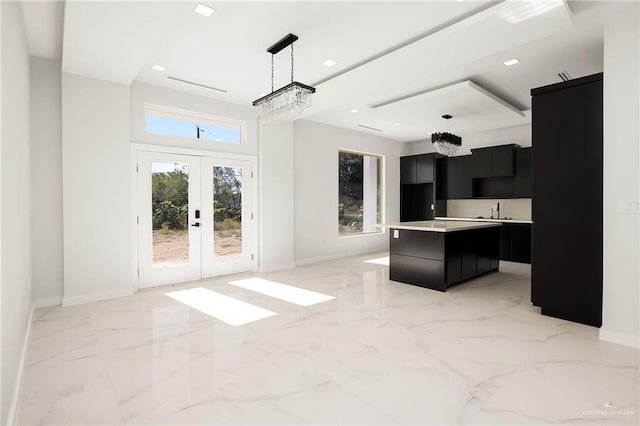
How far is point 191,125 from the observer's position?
Result: 5.30m

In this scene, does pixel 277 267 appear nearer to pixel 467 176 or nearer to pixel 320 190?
pixel 320 190

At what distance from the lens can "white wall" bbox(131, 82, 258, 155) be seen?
15.5 ft

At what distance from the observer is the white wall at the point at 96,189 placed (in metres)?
4.07

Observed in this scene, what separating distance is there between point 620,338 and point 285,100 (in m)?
3.92

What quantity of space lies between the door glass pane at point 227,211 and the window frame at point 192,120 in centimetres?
48

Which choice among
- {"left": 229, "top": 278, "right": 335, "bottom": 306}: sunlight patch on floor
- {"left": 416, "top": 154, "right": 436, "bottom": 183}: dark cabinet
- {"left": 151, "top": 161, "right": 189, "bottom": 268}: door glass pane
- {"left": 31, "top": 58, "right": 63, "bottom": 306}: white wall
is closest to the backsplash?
{"left": 416, "top": 154, "right": 436, "bottom": 183}: dark cabinet

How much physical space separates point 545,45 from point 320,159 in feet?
14.3

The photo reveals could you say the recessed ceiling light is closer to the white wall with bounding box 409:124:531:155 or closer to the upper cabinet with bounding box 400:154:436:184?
the upper cabinet with bounding box 400:154:436:184

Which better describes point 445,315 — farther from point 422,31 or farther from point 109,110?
point 109,110

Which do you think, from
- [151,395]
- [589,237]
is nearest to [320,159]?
[589,237]

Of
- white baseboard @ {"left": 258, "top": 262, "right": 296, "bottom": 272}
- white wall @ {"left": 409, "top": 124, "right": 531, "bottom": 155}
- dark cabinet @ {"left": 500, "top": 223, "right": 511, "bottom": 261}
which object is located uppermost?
white wall @ {"left": 409, "top": 124, "right": 531, "bottom": 155}

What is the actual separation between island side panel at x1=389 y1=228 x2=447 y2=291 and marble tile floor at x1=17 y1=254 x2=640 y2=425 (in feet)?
2.32

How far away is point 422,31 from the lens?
3410 millimetres

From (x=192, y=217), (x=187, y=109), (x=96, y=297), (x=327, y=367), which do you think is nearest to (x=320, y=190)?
(x=192, y=217)
